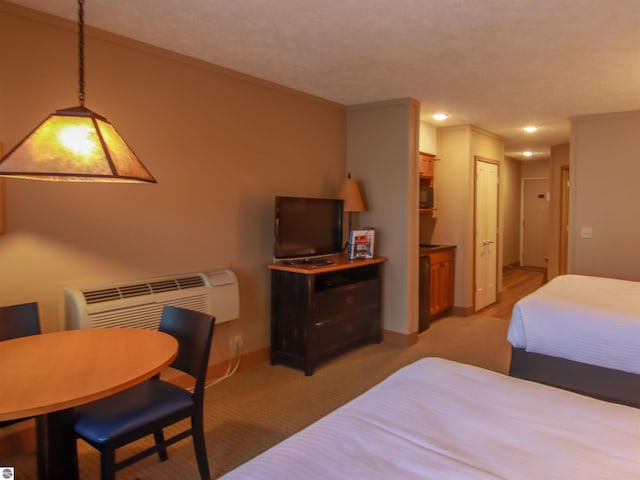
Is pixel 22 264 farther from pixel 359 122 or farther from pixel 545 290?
pixel 545 290

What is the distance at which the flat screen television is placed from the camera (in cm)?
368

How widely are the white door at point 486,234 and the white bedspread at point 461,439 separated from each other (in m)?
4.37

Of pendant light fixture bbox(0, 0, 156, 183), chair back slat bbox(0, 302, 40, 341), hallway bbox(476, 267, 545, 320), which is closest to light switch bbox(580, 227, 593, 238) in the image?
hallway bbox(476, 267, 545, 320)

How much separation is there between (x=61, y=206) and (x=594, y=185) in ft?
17.0

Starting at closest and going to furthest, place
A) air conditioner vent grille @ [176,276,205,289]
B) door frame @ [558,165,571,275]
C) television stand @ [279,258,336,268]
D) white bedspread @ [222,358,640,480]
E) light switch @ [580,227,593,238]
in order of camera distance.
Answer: white bedspread @ [222,358,640,480] < air conditioner vent grille @ [176,276,205,289] < television stand @ [279,258,336,268] < light switch @ [580,227,593,238] < door frame @ [558,165,571,275]

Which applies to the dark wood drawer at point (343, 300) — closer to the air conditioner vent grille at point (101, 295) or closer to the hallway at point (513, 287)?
the air conditioner vent grille at point (101, 295)

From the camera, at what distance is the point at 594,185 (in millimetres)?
4871

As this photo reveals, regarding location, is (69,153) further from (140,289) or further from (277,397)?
(277,397)

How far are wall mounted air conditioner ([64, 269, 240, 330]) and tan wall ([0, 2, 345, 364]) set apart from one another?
105mm

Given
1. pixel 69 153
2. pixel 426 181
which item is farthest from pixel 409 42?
pixel 426 181

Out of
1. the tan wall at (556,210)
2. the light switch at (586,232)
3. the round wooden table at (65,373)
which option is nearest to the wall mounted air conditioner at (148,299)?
the round wooden table at (65,373)

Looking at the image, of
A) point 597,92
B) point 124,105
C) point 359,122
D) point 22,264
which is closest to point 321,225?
point 359,122

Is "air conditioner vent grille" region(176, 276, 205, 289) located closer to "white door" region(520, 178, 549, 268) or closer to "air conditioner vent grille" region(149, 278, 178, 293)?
"air conditioner vent grille" region(149, 278, 178, 293)

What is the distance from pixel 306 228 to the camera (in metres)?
3.91
